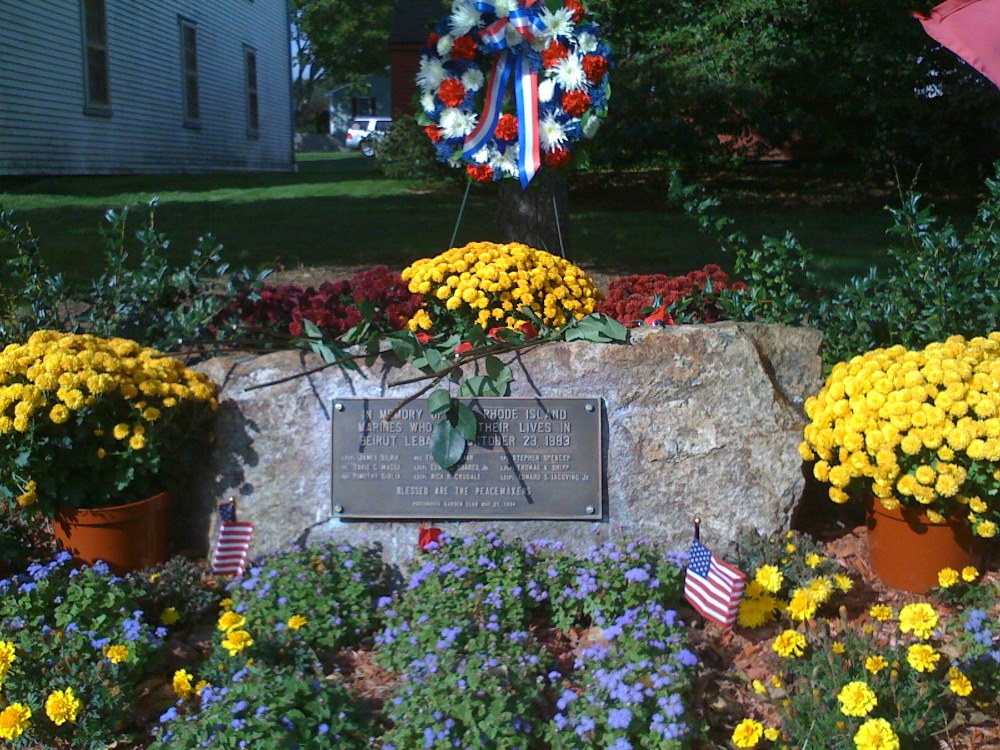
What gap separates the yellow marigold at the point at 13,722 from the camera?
2643 millimetres

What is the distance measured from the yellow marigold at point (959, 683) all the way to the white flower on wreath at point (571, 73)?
331 centimetres

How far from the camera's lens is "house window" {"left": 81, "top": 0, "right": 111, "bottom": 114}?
55.8 feet

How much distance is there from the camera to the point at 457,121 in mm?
5273

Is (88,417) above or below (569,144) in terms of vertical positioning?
below

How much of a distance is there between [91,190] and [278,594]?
41.4 feet

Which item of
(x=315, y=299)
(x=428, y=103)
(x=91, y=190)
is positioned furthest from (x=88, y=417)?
(x=91, y=190)

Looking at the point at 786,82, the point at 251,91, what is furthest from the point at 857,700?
the point at 251,91

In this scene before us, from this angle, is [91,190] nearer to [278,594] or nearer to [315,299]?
[315,299]

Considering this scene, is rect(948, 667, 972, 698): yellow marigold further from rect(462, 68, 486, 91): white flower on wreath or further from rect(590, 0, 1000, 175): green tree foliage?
rect(590, 0, 1000, 175): green tree foliage

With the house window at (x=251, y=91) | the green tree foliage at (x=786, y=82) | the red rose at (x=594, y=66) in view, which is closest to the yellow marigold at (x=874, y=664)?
the red rose at (x=594, y=66)

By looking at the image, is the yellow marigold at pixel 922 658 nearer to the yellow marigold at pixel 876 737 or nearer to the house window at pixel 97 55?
the yellow marigold at pixel 876 737

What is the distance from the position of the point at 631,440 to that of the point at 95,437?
1843 millimetres

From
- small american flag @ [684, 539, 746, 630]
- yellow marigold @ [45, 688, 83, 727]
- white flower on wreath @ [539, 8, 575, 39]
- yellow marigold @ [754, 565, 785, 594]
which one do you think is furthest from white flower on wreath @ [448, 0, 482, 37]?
yellow marigold @ [45, 688, 83, 727]

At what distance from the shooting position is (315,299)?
472 centimetres
